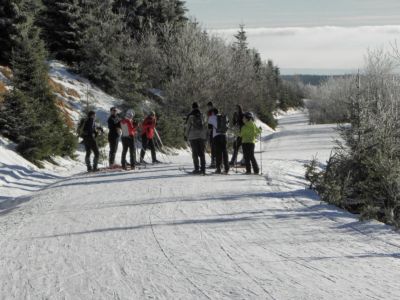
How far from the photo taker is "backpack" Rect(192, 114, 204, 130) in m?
14.2

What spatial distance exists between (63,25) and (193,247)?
31430mm

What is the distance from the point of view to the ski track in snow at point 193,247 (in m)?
5.41

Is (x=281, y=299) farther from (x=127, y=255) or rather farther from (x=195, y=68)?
(x=195, y=68)

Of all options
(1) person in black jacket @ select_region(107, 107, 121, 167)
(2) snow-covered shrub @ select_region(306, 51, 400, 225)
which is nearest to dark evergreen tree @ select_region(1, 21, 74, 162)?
(1) person in black jacket @ select_region(107, 107, 121, 167)

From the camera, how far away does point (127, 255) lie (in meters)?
6.66

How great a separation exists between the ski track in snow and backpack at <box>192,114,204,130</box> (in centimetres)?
284

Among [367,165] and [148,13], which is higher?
[148,13]

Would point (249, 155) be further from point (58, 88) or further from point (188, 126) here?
point (58, 88)

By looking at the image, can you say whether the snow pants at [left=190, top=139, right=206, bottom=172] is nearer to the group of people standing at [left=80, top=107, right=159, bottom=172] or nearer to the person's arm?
the person's arm

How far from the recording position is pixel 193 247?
7004mm

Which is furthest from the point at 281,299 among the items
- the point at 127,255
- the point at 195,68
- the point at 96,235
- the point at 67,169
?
the point at 195,68

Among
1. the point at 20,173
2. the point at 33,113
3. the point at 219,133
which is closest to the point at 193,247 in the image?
the point at 219,133

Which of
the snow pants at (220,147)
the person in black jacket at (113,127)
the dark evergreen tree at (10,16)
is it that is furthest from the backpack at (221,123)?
the dark evergreen tree at (10,16)

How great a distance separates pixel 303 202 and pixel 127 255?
4.74 meters
